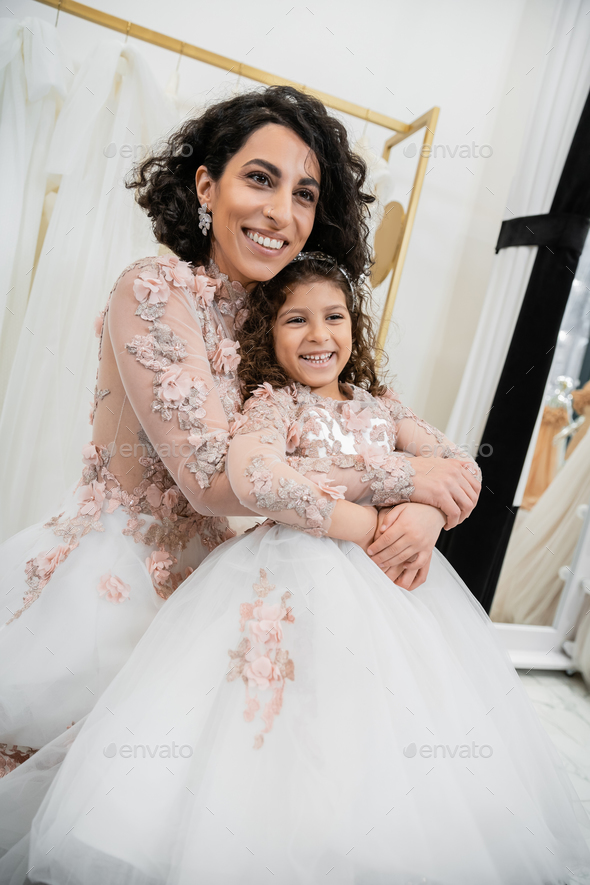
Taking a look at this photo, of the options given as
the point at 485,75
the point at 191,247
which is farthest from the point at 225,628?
the point at 485,75

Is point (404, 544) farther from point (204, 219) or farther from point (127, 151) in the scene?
point (127, 151)

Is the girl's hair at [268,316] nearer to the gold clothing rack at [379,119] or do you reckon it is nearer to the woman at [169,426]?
the woman at [169,426]

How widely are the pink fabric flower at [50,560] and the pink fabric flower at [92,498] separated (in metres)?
0.09

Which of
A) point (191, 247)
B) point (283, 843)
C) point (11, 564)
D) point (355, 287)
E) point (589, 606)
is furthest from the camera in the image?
Answer: point (589, 606)

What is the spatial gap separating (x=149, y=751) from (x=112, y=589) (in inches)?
16.3

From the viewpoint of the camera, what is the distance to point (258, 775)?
3.15 ft

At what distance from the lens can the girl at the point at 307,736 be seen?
3.05 ft

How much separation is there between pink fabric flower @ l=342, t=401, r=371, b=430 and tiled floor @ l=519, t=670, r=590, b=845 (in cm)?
141

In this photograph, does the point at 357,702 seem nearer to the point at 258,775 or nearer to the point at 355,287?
the point at 258,775

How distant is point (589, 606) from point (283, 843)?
2181mm

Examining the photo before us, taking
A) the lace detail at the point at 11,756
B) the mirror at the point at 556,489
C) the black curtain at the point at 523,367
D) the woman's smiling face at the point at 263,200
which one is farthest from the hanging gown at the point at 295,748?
the mirror at the point at 556,489

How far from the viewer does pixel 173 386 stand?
1230 millimetres

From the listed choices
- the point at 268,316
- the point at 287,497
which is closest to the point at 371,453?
the point at 287,497

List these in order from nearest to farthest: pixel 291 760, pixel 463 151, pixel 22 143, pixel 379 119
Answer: pixel 291 760 < pixel 22 143 < pixel 379 119 < pixel 463 151
